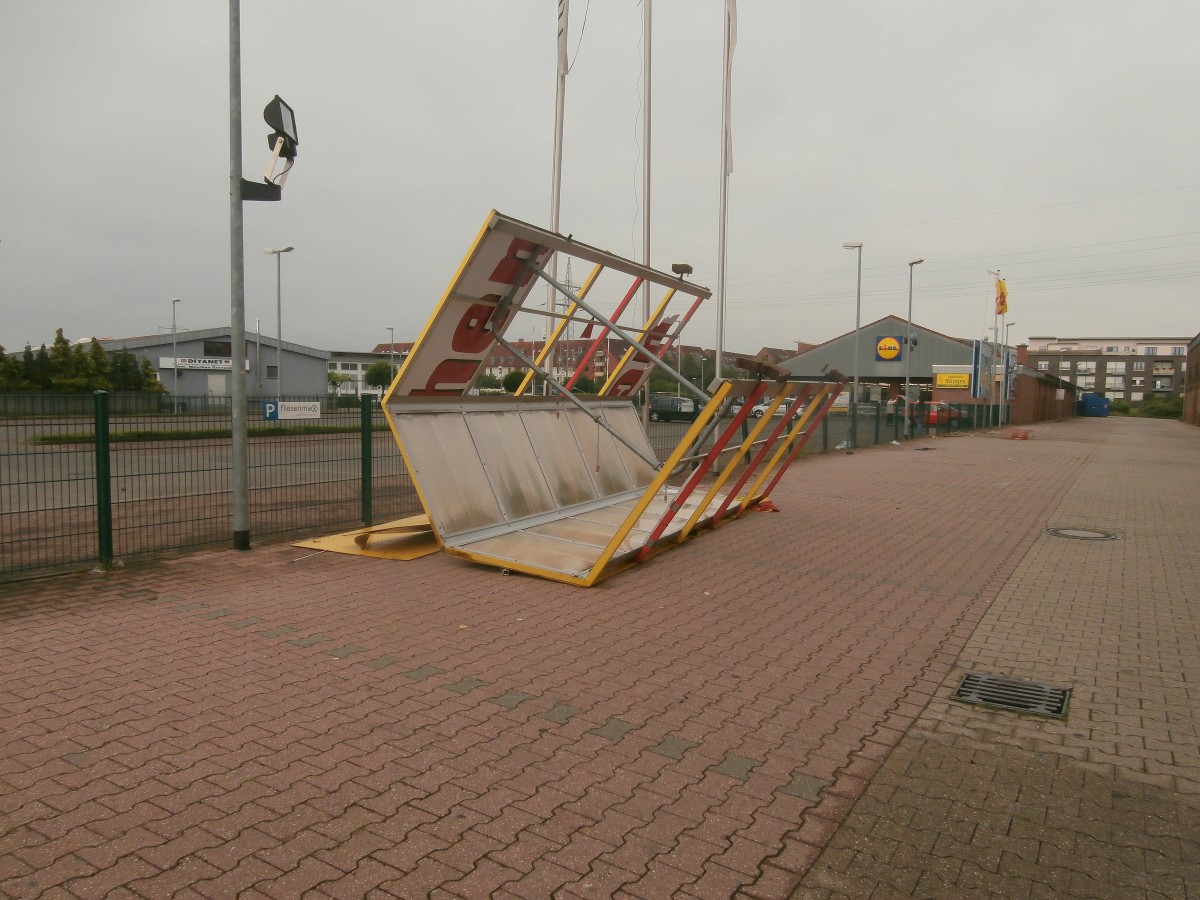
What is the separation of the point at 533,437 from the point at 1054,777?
6.58m

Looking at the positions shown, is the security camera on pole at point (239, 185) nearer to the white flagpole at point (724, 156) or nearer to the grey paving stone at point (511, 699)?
the grey paving stone at point (511, 699)

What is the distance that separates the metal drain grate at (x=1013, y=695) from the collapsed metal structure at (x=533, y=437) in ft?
8.86

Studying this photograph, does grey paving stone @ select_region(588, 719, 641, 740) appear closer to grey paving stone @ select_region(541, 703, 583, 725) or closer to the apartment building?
grey paving stone @ select_region(541, 703, 583, 725)

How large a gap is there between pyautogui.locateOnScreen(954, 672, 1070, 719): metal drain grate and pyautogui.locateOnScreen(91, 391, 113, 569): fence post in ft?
20.9

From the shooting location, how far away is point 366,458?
927cm

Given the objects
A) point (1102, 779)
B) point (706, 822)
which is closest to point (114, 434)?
point (706, 822)

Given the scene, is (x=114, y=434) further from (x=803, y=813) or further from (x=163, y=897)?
(x=803, y=813)

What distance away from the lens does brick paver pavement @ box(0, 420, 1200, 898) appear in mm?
2932

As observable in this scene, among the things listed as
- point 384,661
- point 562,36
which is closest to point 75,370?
point 562,36

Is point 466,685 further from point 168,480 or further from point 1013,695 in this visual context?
point 168,480

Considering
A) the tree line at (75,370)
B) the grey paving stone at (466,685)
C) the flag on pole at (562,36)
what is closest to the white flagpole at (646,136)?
the flag on pole at (562,36)

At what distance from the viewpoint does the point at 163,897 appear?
2.66 metres

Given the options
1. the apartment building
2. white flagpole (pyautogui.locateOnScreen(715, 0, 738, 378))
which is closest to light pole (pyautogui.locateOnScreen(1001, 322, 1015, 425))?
white flagpole (pyautogui.locateOnScreen(715, 0, 738, 378))

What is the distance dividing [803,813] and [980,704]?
66.8 inches
